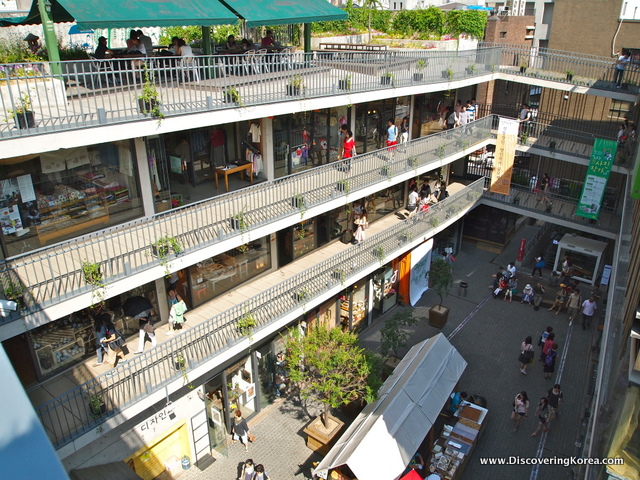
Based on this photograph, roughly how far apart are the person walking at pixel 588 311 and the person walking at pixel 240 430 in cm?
1507

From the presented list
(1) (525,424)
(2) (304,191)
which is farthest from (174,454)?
(1) (525,424)

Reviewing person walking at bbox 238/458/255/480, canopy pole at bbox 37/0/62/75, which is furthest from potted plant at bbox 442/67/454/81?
person walking at bbox 238/458/255/480

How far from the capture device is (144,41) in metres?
15.6

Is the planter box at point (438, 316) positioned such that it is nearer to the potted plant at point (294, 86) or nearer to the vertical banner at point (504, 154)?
the vertical banner at point (504, 154)

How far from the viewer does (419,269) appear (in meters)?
24.5

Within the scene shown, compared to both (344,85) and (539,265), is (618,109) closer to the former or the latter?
(539,265)

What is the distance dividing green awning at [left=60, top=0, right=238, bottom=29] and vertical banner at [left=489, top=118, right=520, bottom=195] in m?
15.8

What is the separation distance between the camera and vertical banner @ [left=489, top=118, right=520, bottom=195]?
989 inches

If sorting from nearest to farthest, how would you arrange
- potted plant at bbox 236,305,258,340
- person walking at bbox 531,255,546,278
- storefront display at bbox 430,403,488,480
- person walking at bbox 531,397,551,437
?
potted plant at bbox 236,305,258,340 → storefront display at bbox 430,403,488,480 → person walking at bbox 531,397,551,437 → person walking at bbox 531,255,546,278

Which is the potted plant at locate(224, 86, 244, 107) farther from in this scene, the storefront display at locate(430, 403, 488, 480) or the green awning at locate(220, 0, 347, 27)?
the storefront display at locate(430, 403, 488, 480)

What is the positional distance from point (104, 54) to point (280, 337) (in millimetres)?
10337

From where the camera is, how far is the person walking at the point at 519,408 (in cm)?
1684

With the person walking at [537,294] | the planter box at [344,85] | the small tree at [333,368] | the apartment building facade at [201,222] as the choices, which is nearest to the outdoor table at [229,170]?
the apartment building facade at [201,222]

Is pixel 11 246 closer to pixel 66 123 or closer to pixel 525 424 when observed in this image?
pixel 66 123
